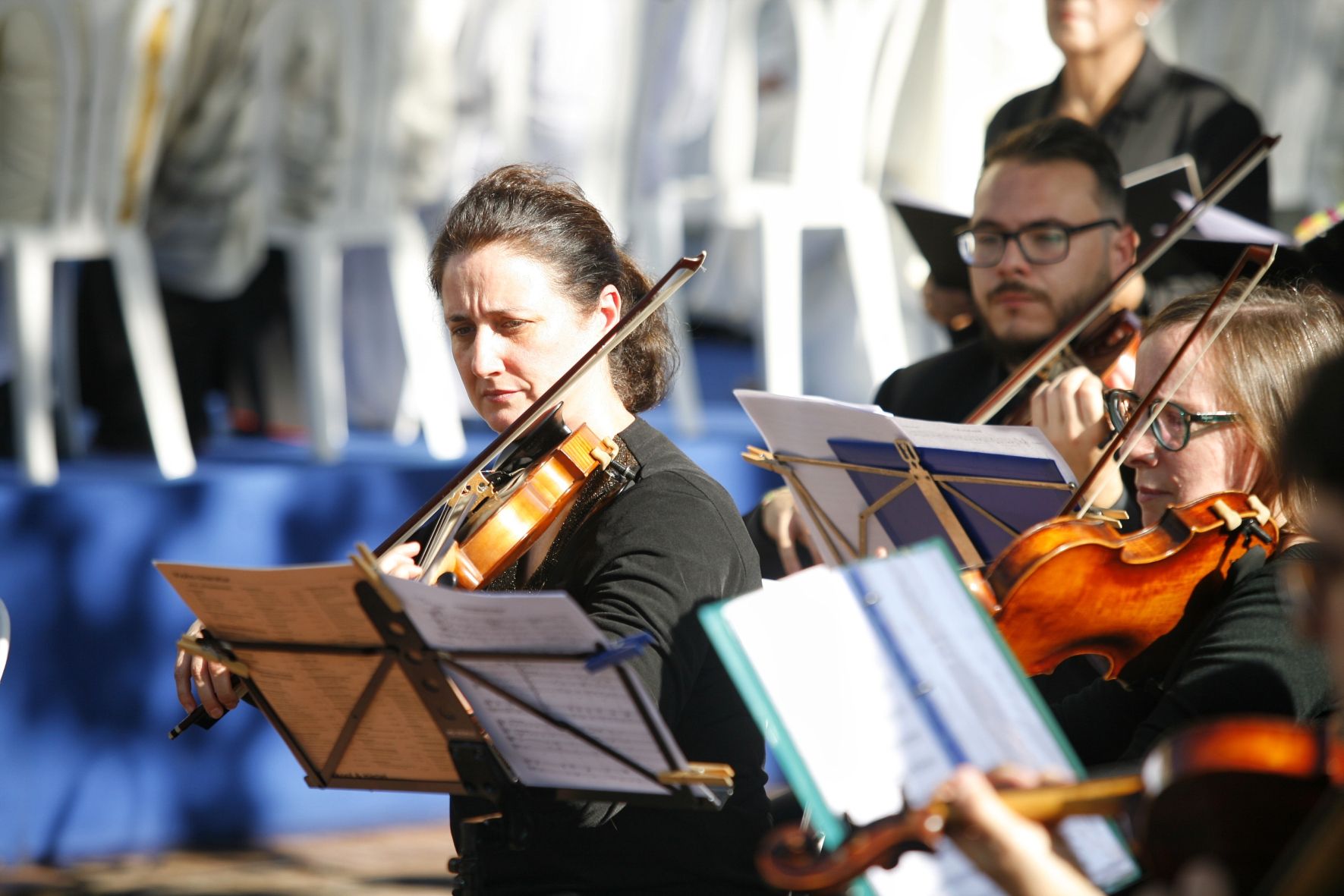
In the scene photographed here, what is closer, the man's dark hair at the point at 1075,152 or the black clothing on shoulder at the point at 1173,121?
the man's dark hair at the point at 1075,152

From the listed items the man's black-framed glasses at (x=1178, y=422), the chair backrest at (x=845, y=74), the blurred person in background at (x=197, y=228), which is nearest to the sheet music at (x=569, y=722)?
the man's black-framed glasses at (x=1178, y=422)

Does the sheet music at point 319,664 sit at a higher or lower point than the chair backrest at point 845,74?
lower

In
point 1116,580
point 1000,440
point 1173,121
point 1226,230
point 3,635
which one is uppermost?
point 1173,121

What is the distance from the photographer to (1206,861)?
100 cm

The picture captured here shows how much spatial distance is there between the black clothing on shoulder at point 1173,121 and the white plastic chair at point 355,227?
136 centimetres

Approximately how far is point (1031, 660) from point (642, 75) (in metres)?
2.42

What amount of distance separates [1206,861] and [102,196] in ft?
9.45

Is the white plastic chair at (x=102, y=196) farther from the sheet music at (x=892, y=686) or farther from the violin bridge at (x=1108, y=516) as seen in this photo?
the sheet music at (x=892, y=686)

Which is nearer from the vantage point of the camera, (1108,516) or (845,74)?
(1108,516)

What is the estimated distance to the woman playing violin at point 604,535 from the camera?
1578 mm

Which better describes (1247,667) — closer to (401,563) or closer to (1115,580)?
(1115,580)

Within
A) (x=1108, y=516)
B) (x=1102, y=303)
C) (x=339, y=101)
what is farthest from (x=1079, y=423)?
(x=339, y=101)

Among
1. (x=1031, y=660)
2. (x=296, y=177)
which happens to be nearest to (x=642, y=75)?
(x=296, y=177)

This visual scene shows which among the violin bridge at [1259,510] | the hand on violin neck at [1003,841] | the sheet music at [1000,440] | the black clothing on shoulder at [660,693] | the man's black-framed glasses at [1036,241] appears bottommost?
the black clothing on shoulder at [660,693]
